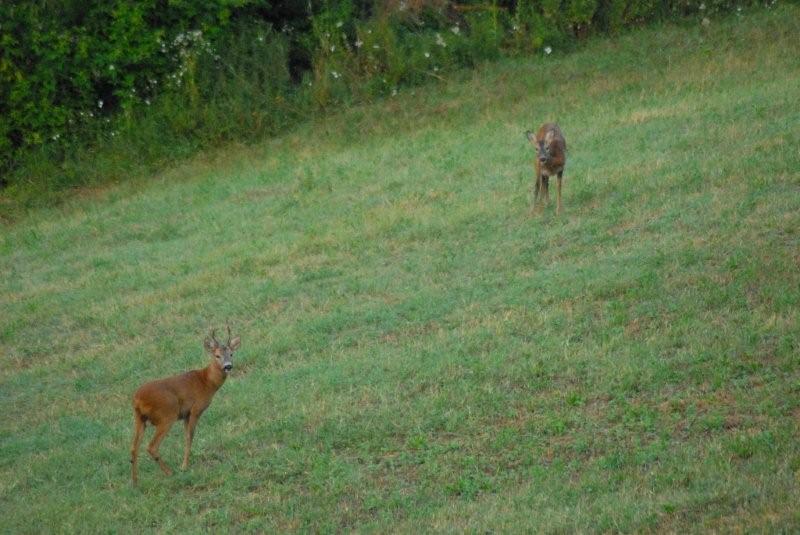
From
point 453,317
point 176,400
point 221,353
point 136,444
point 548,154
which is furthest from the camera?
point 548,154

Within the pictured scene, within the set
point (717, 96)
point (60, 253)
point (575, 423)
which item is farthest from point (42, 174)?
point (575, 423)

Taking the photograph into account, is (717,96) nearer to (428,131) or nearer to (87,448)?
(428,131)

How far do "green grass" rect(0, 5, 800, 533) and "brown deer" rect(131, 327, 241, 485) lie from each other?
0.31 m

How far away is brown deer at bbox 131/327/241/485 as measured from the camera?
10.0m

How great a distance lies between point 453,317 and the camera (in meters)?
13.1

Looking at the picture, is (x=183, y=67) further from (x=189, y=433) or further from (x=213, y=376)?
(x=189, y=433)

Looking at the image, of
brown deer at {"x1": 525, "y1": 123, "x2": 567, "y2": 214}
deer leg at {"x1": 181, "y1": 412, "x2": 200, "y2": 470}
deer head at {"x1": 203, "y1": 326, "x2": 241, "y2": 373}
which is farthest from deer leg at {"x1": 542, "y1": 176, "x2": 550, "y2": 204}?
deer leg at {"x1": 181, "y1": 412, "x2": 200, "y2": 470}

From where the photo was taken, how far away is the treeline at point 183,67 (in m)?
23.6

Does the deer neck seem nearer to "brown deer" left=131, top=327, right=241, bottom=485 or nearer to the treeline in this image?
"brown deer" left=131, top=327, right=241, bottom=485

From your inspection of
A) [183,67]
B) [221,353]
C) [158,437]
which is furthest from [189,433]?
[183,67]

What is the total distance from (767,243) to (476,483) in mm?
5174

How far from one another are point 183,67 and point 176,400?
15.1 m

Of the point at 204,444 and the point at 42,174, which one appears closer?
the point at 204,444

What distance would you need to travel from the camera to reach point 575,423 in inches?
389
